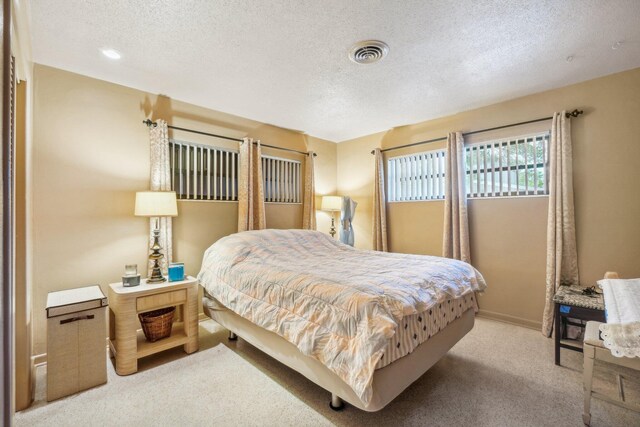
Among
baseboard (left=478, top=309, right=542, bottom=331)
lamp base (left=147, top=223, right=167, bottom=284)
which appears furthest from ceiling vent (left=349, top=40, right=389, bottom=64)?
baseboard (left=478, top=309, right=542, bottom=331)

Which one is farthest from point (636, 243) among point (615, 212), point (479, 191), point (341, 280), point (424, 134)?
point (341, 280)

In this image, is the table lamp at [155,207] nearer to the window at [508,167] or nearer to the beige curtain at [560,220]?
the window at [508,167]

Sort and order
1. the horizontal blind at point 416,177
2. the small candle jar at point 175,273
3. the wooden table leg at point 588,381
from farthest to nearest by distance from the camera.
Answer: the horizontal blind at point 416,177, the small candle jar at point 175,273, the wooden table leg at point 588,381

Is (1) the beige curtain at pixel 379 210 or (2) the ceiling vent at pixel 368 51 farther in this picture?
(1) the beige curtain at pixel 379 210

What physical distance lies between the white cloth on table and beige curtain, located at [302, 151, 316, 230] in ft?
10.5

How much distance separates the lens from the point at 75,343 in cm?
194

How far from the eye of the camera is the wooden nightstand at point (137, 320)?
7.04ft

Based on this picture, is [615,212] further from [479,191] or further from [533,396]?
[533,396]

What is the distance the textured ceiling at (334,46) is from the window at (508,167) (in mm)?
548

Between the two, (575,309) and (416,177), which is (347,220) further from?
(575,309)

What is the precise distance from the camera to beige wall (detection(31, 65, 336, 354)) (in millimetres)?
2352

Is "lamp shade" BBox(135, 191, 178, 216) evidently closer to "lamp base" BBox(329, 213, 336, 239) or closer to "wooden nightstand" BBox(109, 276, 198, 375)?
"wooden nightstand" BBox(109, 276, 198, 375)

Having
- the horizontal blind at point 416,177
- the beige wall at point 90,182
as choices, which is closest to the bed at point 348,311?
the beige wall at point 90,182

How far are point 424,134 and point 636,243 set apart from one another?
2384 mm
